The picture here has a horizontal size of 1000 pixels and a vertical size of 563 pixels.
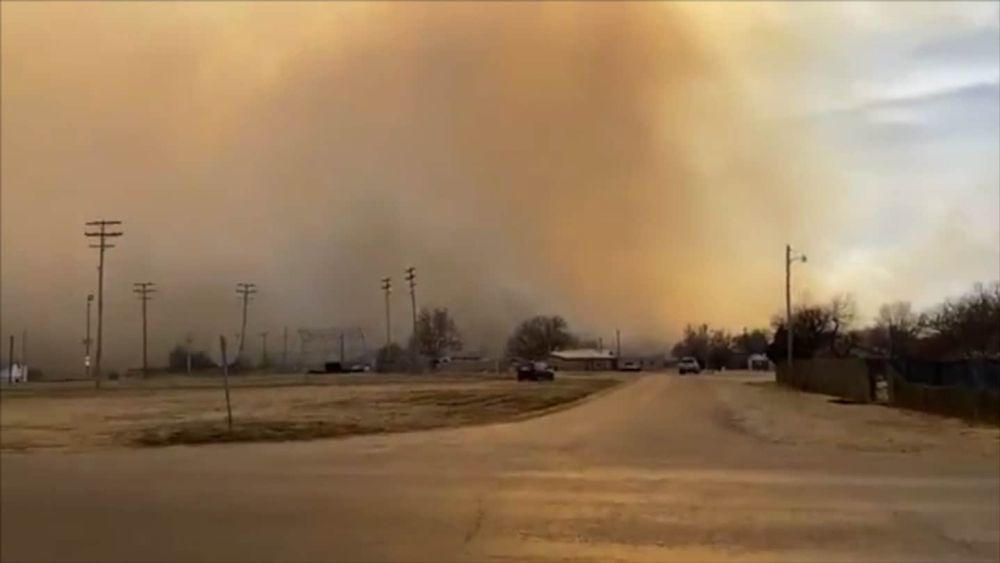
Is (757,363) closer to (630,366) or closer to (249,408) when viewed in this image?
(630,366)

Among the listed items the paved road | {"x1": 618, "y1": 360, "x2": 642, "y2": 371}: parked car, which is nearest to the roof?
{"x1": 618, "y1": 360, "x2": 642, "y2": 371}: parked car

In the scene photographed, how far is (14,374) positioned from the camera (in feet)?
30.9

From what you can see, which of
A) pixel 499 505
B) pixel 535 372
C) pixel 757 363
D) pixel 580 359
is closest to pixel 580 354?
pixel 580 359

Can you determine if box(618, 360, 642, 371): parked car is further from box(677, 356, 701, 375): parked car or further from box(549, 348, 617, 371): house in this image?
box(677, 356, 701, 375): parked car

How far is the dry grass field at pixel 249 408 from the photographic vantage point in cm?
1409

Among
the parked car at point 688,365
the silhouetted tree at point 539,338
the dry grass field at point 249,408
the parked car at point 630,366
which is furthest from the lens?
the parked car at point 688,365

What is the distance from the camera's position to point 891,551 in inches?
363

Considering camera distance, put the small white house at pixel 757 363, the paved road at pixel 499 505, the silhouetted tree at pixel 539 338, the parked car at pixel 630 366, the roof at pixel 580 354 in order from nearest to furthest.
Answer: the paved road at pixel 499 505 → the silhouetted tree at pixel 539 338 → the roof at pixel 580 354 → the parked car at pixel 630 366 → the small white house at pixel 757 363

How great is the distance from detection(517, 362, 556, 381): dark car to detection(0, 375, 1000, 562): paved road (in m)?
21.2

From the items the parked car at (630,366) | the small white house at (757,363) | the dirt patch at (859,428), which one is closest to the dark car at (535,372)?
the dirt patch at (859,428)

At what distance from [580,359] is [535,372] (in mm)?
1804

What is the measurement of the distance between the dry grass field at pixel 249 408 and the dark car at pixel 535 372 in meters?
0.40

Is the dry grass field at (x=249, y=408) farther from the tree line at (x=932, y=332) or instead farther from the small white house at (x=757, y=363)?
the small white house at (x=757, y=363)

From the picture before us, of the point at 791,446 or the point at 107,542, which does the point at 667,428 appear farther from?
the point at 107,542
